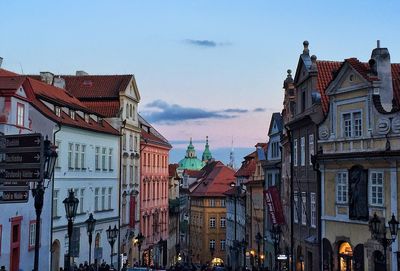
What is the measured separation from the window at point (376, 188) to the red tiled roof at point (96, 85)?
30026 mm

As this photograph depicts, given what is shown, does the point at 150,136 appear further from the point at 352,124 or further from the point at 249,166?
the point at 352,124

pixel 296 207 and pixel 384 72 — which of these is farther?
pixel 296 207

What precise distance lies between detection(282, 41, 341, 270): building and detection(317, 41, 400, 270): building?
4.33ft

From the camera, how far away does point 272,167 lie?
2069 inches

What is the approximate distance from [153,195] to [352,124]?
1583 inches

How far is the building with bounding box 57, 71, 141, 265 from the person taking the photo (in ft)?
185

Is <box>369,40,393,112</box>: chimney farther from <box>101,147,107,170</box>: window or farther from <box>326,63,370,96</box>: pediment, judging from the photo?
<box>101,147,107,170</box>: window

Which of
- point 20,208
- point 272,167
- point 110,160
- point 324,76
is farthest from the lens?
point 110,160

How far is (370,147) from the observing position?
31922mm

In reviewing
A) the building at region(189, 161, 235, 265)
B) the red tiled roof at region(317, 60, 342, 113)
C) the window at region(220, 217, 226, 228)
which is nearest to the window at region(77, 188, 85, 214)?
the red tiled roof at region(317, 60, 342, 113)

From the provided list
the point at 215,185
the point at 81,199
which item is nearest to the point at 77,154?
the point at 81,199

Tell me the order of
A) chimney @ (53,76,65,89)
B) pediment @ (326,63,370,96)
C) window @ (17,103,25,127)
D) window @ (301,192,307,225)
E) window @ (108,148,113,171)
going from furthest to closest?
chimney @ (53,76,65,89) → window @ (108,148,113,171) → window @ (301,192,307,225) → window @ (17,103,25,127) → pediment @ (326,63,370,96)

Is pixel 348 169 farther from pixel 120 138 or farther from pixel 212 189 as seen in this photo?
pixel 212 189

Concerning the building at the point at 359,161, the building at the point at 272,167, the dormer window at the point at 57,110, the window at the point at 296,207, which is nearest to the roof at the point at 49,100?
the dormer window at the point at 57,110
